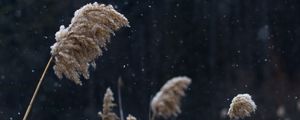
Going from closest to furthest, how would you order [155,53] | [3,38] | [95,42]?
[95,42] → [3,38] → [155,53]

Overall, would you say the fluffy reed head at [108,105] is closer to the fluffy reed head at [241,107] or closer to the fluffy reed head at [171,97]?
the fluffy reed head at [171,97]

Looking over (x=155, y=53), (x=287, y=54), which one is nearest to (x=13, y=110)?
(x=155, y=53)

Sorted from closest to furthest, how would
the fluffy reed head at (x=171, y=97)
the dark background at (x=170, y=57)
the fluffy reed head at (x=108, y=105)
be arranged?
the fluffy reed head at (x=171, y=97) < the fluffy reed head at (x=108, y=105) < the dark background at (x=170, y=57)

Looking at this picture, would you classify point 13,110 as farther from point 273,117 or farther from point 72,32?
point 72,32

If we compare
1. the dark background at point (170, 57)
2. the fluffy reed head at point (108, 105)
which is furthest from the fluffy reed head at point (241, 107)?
the dark background at point (170, 57)

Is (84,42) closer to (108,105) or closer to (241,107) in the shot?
(108,105)

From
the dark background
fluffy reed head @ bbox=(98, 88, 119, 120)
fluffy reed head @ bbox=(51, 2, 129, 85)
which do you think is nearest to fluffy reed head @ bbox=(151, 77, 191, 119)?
fluffy reed head @ bbox=(98, 88, 119, 120)
